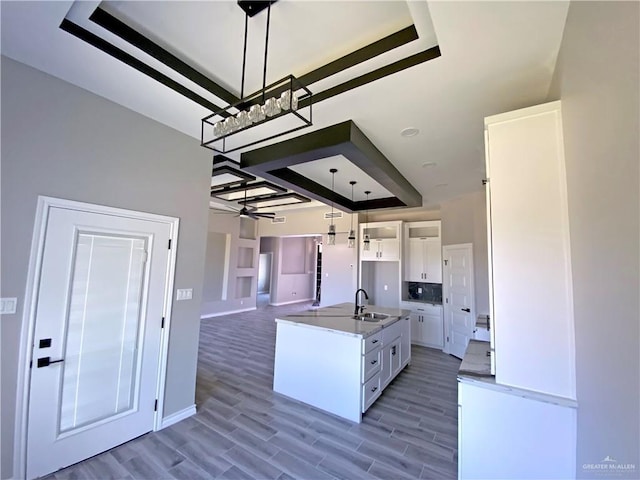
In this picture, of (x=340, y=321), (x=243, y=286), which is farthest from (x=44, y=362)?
(x=243, y=286)

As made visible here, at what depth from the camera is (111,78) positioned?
2033 mm

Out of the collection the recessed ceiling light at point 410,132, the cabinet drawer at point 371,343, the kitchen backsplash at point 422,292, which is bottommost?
the cabinet drawer at point 371,343

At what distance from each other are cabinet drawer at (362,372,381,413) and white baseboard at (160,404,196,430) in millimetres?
1825

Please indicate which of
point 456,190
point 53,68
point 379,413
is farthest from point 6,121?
point 456,190

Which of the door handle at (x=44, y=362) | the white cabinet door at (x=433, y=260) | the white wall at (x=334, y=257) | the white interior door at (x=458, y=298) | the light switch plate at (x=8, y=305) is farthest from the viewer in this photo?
the white wall at (x=334, y=257)

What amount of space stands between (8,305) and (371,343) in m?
3.03

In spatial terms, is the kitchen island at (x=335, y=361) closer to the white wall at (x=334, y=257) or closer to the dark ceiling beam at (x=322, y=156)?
the dark ceiling beam at (x=322, y=156)

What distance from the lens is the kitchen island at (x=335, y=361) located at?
2.87 metres

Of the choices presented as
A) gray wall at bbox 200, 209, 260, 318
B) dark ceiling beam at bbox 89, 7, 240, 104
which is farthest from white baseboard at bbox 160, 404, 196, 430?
gray wall at bbox 200, 209, 260, 318

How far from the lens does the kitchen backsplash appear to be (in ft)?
20.0

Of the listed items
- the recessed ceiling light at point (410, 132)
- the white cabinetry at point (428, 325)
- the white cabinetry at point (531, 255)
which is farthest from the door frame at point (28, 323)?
the white cabinetry at point (428, 325)

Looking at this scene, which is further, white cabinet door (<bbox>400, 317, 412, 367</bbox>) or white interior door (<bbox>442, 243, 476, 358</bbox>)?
white interior door (<bbox>442, 243, 476, 358</bbox>)

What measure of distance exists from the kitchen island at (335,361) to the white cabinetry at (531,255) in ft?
4.79

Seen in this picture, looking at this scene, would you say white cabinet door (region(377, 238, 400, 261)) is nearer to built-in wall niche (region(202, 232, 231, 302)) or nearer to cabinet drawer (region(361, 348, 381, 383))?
cabinet drawer (region(361, 348, 381, 383))
